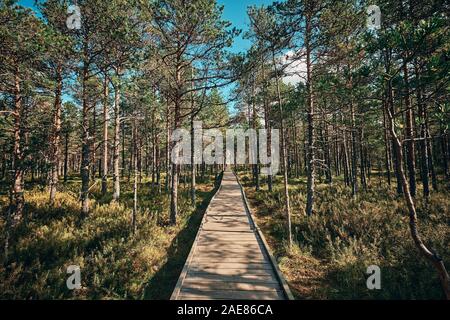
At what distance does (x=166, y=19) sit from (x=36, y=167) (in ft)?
26.4

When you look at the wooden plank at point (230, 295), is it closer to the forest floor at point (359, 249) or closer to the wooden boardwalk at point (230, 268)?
the wooden boardwalk at point (230, 268)

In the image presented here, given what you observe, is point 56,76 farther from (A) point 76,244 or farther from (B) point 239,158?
(B) point 239,158

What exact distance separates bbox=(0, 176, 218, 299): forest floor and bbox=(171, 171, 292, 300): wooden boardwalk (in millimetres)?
840

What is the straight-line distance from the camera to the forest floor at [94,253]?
620cm

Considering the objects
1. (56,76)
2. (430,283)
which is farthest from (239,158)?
(430,283)

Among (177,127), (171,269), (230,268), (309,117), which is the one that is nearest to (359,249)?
(230,268)

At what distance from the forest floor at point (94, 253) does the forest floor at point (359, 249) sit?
3.95 m

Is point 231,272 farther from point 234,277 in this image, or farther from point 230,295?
point 230,295

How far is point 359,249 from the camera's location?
312 inches

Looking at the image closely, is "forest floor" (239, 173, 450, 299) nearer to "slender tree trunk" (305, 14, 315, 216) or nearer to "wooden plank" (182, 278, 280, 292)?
"wooden plank" (182, 278, 280, 292)

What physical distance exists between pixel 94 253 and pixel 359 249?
31.9 feet

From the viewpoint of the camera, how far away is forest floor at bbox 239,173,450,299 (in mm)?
5996

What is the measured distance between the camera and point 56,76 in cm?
1072
